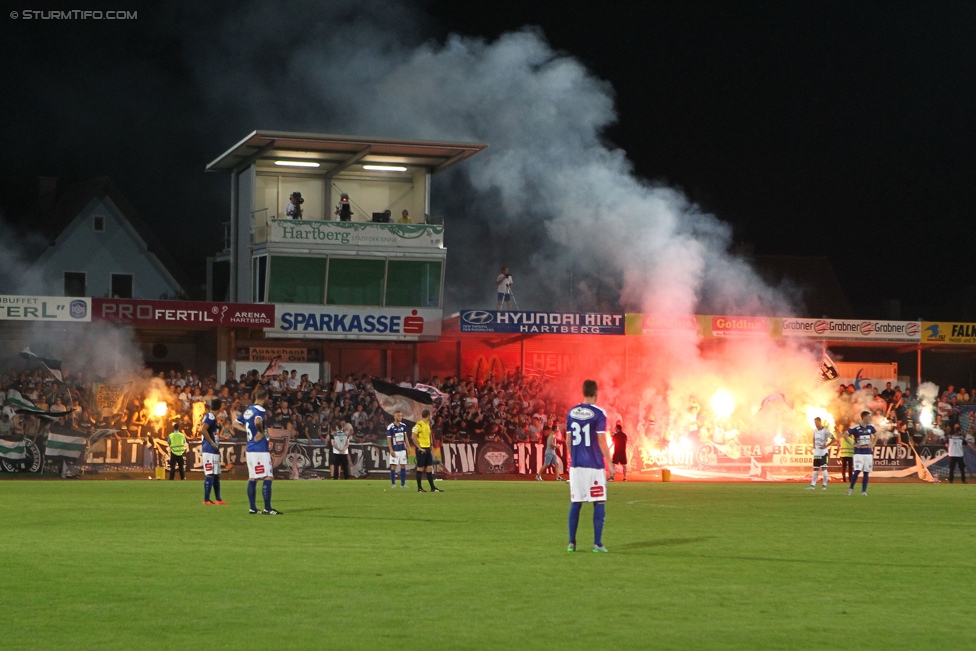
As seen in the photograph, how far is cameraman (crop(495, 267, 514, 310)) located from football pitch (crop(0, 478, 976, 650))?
25.2m

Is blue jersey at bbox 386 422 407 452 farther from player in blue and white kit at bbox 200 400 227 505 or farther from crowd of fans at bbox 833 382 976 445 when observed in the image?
crowd of fans at bbox 833 382 976 445

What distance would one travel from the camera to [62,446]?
32.6 meters

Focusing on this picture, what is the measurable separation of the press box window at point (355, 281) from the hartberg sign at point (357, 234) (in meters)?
0.76

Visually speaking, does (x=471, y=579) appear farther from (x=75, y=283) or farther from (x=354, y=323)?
(x=75, y=283)

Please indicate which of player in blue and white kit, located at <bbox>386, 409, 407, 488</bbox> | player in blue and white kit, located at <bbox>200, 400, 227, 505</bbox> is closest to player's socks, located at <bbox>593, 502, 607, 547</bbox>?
player in blue and white kit, located at <bbox>200, 400, 227, 505</bbox>

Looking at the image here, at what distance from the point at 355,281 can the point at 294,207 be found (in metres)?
3.83

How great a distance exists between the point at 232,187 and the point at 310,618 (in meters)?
42.4

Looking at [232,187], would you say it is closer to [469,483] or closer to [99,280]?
[99,280]

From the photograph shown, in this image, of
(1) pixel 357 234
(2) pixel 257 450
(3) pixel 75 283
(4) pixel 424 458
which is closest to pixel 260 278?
(1) pixel 357 234

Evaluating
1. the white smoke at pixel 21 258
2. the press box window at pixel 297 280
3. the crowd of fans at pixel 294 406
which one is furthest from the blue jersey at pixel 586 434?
the white smoke at pixel 21 258

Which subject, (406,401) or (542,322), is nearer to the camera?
(406,401)

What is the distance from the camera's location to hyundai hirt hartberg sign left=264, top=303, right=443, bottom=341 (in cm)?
4412

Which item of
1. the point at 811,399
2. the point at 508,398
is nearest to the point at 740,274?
the point at 811,399

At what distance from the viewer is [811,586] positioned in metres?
11.0
